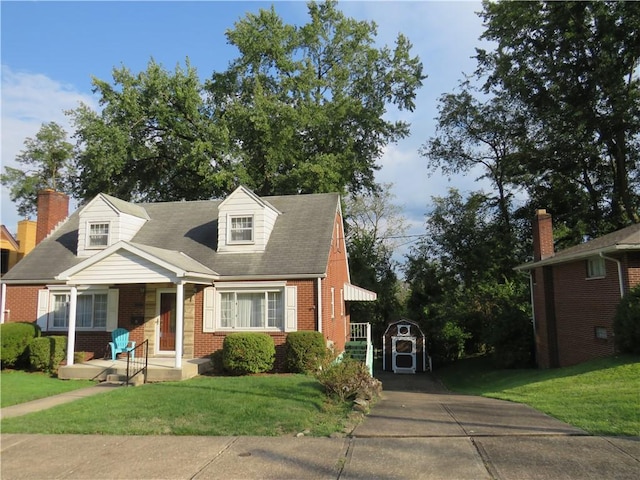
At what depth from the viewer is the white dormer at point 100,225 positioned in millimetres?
17781

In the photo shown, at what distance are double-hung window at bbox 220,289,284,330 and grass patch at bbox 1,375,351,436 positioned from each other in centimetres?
451

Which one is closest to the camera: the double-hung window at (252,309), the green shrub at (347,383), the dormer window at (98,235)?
the green shrub at (347,383)

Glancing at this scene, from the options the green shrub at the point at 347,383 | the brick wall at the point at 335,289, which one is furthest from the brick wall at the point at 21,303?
the green shrub at the point at 347,383

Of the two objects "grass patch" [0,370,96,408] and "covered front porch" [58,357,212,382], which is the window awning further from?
"grass patch" [0,370,96,408]

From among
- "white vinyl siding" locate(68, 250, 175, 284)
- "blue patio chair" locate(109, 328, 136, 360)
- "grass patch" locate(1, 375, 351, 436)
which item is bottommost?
"grass patch" locate(1, 375, 351, 436)

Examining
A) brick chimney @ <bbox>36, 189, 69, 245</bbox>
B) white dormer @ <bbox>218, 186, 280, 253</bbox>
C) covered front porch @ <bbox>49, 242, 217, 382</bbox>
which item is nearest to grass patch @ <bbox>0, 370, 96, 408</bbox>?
covered front porch @ <bbox>49, 242, 217, 382</bbox>

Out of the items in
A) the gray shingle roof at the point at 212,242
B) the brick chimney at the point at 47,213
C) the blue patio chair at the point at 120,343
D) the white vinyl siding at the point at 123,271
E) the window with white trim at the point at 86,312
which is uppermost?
the brick chimney at the point at 47,213

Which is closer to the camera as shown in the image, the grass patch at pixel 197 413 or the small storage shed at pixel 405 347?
the grass patch at pixel 197 413

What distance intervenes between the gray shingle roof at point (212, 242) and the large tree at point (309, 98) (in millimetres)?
8948

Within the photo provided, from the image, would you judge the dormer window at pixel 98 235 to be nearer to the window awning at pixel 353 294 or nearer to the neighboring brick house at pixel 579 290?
the window awning at pixel 353 294

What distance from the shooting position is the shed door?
27719 millimetres

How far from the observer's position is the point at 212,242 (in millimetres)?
17594

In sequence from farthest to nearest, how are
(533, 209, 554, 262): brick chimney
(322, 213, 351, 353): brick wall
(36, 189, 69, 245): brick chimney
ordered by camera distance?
A: 1. (533, 209, 554, 262): brick chimney
2. (36, 189, 69, 245): brick chimney
3. (322, 213, 351, 353): brick wall

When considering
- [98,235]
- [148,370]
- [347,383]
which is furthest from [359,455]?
[98,235]
